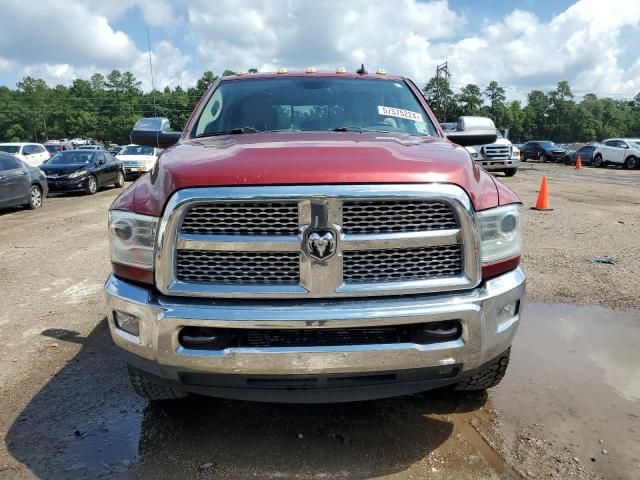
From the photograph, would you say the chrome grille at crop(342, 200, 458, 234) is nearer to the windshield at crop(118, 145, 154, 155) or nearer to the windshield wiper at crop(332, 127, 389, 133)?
the windshield wiper at crop(332, 127, 389, 133)

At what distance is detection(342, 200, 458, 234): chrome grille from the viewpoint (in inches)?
90.5

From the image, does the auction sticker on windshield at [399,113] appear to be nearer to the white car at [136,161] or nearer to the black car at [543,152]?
the white car at [136,161]

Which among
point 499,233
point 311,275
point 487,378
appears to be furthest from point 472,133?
point 311,275

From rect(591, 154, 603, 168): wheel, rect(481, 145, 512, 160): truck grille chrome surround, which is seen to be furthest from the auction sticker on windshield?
rect(591, 154, 603, 168): wheel

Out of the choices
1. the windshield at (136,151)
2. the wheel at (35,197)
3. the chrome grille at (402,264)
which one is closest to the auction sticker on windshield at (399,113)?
the chrome grille at (402,264)

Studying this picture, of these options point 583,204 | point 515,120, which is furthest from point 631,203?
point 515,120

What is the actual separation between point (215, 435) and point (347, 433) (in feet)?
2.35

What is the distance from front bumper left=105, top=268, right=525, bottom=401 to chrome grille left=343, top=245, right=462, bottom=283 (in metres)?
0.10

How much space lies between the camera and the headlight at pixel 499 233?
2449 mm

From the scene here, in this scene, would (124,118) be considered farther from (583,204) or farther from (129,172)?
(583,204)

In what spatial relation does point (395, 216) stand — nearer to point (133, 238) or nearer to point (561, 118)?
point (133, 238)

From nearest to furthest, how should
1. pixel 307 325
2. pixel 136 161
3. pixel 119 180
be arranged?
pixel 307 325 < pixel 119 180 < pixel 136 161

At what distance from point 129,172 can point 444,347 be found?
A: 884 inches

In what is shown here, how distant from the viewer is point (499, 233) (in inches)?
98.8
